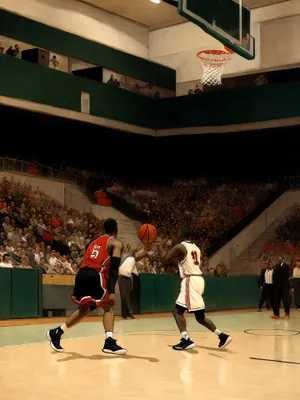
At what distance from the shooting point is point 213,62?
28.0m

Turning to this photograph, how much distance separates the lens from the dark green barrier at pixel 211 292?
2228 cm

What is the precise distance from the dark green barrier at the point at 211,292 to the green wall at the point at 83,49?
11.0 m

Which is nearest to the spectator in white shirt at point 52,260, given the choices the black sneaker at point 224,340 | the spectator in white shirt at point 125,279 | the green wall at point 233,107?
the spectator in white shirt at point 125,279

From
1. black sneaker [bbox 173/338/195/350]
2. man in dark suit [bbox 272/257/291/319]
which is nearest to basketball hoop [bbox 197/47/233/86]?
man in dark suit [bbox 272/257/291/319]

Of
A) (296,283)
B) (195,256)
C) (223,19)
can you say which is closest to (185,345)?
(195,256)

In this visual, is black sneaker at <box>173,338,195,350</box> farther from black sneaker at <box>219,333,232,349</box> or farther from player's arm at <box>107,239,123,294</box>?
player's arm at <box>107,239,123,294</box>

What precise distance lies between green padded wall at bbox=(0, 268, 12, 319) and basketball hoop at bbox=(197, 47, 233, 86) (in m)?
12.8

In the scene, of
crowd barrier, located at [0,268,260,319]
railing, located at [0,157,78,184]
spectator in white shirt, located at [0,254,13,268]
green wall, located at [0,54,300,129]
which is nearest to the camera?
crowd barrier, located at [0,268,260,319]

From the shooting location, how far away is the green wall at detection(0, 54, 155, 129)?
26.5 m

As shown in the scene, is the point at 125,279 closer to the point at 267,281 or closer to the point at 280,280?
the point at 280,280

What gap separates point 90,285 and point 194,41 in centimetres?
2315

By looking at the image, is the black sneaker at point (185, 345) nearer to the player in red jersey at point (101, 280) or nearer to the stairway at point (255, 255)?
the player in red jersey at point (101, 280)

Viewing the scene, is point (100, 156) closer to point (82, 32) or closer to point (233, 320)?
point (82, 32)

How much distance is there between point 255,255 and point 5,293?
59.0ft
